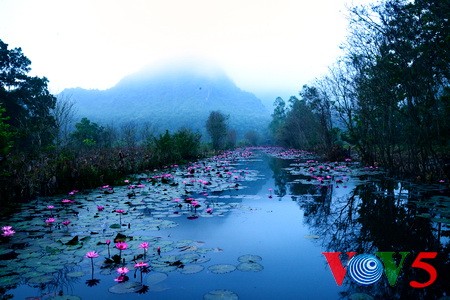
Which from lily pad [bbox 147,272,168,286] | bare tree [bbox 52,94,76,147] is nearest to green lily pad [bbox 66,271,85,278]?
lily pad [bbox 147,272,168,286]

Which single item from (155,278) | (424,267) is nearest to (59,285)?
(155,278)

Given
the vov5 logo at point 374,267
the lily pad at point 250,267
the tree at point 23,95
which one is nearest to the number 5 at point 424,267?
the vov5 logo at point 374,267

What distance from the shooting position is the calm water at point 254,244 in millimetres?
2730

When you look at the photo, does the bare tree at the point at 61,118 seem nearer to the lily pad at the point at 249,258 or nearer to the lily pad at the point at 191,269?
the lily pad at the point at 191,269

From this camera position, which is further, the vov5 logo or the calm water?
the vov5 logo

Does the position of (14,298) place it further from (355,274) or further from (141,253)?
(355,274)

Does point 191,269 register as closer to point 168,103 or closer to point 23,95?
point 23,95

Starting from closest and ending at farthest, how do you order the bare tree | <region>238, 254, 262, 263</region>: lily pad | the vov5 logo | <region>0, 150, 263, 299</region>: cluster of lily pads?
the vov5 logo, <region>0, 150, 263, 299</region>: cluster of lily pads, <region>238, 254, 262, 263</region>: lily pad, the bare tree

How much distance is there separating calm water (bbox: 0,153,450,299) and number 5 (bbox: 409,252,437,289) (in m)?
0.05

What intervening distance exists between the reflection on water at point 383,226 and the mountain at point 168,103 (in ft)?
302

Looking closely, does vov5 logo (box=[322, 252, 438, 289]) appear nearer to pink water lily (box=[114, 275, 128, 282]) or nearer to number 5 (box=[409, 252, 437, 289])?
number 5 (box=[409, 252, 437, 289])

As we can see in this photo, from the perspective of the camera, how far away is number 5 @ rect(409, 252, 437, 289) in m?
2.72

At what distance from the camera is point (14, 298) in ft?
8.59

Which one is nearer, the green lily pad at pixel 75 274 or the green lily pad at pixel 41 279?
the green lily pad at pixel 41 279
